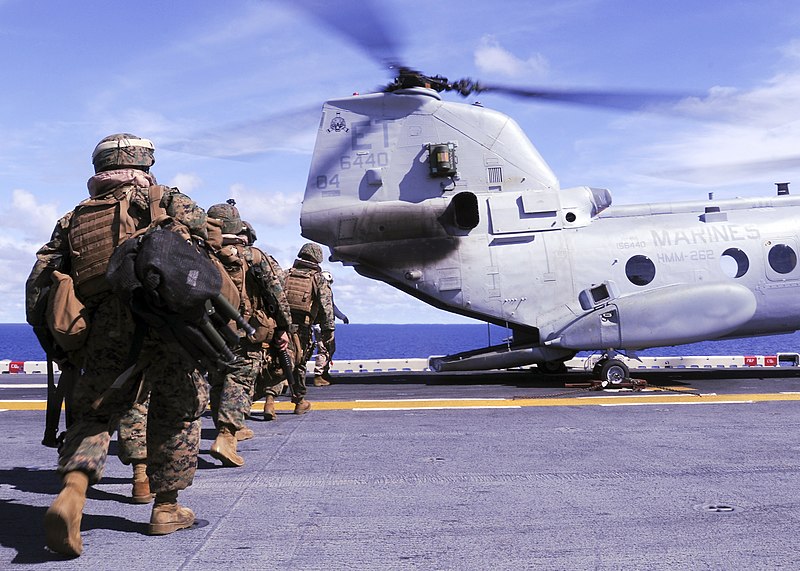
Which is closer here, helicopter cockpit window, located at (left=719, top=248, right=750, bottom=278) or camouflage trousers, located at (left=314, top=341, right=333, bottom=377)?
helicopter cockpit window, located at (left=719, top=248, right=750, bottom=278)

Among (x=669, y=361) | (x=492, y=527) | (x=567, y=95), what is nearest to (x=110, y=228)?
(x=492, y=527)

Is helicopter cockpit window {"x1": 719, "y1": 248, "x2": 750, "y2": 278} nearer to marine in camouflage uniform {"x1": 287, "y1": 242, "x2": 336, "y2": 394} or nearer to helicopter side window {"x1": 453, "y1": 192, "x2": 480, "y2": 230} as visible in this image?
helicopter side window {"x1": 453, "y1": 192, "x2": 480, "y2": 230}

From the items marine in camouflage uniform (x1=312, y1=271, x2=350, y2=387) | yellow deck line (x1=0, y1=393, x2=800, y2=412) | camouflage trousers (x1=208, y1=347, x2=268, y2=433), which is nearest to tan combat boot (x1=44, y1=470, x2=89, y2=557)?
camouflage trousers (x1=208, y1=347, x2=268, y2=433)

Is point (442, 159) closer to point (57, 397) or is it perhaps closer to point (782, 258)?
point (782, 258)

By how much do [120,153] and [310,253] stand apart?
611 cm

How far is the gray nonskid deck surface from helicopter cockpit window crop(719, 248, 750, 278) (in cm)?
482

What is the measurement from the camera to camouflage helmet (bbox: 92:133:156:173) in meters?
4.32

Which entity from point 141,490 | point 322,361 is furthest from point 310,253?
point 141,490

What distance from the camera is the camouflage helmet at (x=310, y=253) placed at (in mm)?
10406

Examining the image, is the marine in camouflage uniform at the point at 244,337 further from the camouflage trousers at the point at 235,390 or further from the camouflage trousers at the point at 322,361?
the camouflage trousers at the point at 322,361

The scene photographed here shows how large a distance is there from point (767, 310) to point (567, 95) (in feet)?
16.0

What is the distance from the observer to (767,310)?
12.1 meters

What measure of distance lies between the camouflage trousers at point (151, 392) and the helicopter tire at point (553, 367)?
1046 centimetres

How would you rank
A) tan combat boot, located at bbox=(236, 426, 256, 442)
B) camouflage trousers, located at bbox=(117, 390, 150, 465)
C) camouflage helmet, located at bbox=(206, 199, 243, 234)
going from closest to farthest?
camouflage trousers, located at bbox=(117, 390, 150, 465) < camouflage helmet, located at bbox=(206, 199, 243, 234) < tan combat boot, located at bbox=(236, 426, 256, 442)
